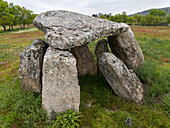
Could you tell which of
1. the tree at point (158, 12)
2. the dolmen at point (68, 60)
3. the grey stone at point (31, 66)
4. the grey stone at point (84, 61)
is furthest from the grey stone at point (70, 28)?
the tree at point (158, 12)

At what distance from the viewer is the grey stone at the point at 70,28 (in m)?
4.29

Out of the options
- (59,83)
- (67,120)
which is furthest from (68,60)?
(67,120)

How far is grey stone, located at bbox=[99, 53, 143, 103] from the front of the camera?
200 inches

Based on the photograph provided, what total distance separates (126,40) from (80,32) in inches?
122

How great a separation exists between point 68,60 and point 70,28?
1.65m

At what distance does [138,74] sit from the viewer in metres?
6.47

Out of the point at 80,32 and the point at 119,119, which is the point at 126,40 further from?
the point at 119,119

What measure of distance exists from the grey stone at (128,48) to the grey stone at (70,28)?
18.8 inches

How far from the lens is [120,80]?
16.7 feet

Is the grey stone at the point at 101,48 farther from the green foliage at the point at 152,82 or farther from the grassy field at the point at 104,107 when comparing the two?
the green foliage at the point at 152,82

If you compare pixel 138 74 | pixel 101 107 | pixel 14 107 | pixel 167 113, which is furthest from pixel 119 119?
pixel 14 107

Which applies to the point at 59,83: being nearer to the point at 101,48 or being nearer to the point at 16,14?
the point at 101,48

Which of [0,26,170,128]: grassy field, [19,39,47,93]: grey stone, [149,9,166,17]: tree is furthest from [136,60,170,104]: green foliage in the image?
[149,9,166,17]: tree

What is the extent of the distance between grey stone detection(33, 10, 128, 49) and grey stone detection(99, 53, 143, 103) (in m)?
1.40
